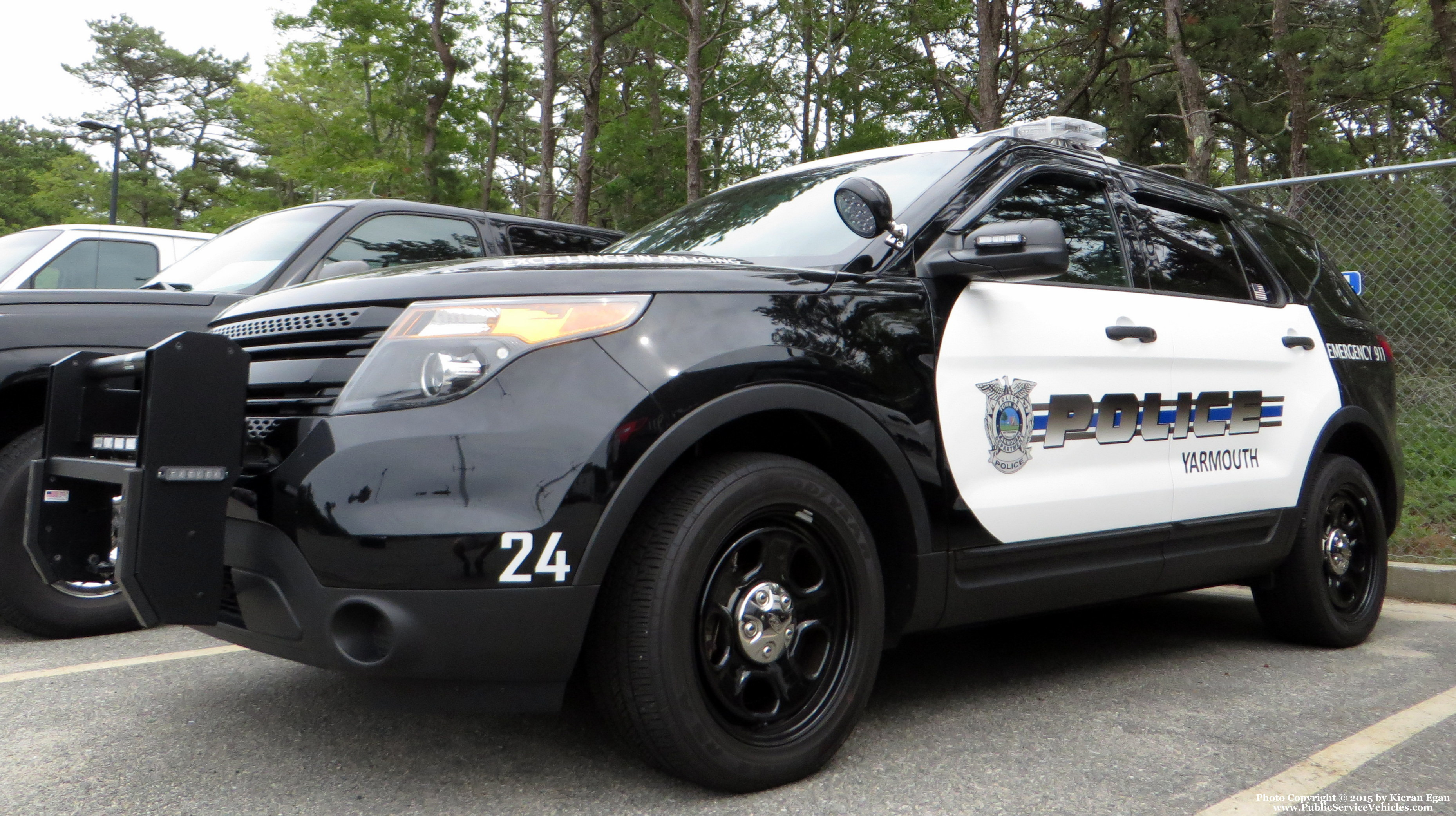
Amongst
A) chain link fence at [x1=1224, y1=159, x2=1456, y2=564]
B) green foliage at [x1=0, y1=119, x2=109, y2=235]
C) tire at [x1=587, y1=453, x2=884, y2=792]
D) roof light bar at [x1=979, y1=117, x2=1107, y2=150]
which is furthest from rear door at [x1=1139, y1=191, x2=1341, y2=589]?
green foliage at [x1=0, y1=119, x2=109, y2=235]

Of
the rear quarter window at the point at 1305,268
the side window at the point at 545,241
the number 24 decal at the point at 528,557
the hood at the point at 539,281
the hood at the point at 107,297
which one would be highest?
the side window at the point at 545,241

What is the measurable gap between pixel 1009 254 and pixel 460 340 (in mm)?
1463

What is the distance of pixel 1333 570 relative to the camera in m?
4.49

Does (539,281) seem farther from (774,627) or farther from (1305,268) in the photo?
(1305,268)

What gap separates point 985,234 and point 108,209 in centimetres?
4501

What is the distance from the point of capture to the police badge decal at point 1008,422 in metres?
3.16

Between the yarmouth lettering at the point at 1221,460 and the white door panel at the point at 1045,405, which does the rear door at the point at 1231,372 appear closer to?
the yarmouth lettering at the point at 1221,460

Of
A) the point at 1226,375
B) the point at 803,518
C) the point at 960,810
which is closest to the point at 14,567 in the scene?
the point at 803,518

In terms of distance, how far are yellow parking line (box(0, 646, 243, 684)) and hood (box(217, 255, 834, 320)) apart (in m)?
1.40

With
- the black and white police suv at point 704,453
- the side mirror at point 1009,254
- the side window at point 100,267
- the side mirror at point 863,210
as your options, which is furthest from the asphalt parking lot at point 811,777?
the side window at point 100,267

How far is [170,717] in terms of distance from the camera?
3242 mm

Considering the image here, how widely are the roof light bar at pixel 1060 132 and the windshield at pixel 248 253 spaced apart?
129 inches

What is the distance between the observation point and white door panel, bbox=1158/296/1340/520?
3803mm

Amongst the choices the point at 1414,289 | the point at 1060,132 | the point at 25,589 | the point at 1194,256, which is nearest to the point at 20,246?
the point at 25,589
